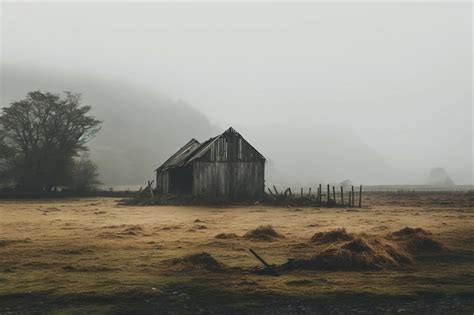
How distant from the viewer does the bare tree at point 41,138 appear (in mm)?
63344

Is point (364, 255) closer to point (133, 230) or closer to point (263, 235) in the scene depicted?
point (263, 235)

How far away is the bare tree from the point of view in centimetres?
6334

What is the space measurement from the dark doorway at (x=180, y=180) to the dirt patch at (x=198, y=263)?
37051 mm

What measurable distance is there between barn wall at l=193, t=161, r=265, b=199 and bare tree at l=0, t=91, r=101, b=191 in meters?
29.4

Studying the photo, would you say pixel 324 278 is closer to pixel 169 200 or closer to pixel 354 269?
pixel 354 269

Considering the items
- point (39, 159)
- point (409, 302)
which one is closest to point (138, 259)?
point (409, 302)

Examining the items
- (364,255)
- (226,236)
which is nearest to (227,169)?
(226,236)

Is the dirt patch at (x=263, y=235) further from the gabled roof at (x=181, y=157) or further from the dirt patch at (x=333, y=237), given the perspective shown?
the gabled roof at (x=181, y=157)

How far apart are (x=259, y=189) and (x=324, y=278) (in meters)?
35.9

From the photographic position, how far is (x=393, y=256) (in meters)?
13.9

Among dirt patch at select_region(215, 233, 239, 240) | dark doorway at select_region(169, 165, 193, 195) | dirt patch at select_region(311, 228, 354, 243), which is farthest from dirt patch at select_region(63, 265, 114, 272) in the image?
dark doorway at select_region(169, 165, 193, 195)

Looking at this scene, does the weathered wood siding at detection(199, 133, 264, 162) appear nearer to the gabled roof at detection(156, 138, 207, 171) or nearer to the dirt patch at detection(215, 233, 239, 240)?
the gabled roof at detection(156, 138, 207, 171)

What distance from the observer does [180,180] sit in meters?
52.0

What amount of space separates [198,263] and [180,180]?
39.6m
